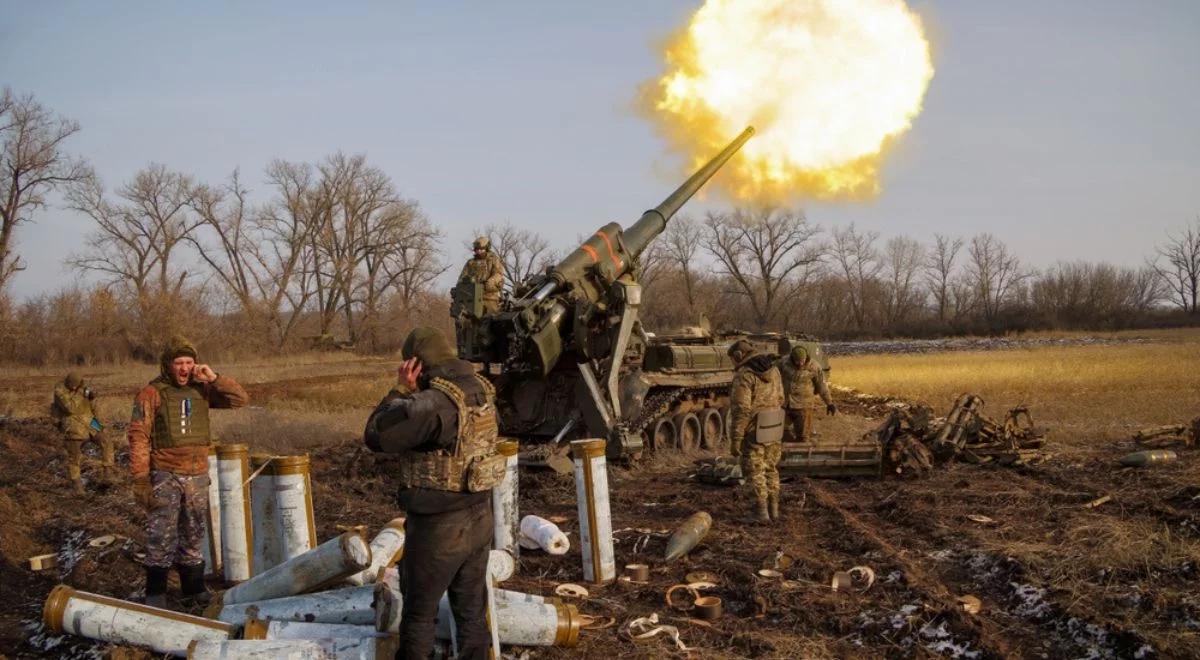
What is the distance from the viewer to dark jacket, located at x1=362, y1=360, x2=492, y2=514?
4891 millimetres

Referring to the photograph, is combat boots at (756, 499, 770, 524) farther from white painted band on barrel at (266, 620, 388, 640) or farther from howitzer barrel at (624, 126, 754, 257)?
howitzer barrel at (624, 126, 754, 257)

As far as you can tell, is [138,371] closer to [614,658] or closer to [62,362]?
[62,362]

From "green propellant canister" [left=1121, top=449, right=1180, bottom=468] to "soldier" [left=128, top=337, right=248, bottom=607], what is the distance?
10014 millimetres

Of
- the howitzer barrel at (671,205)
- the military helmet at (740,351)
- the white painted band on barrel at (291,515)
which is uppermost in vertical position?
the howitzer barrel at (671,205)

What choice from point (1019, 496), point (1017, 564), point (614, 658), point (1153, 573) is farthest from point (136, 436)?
point (1019, 496)

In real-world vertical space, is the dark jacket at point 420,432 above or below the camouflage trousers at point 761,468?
above

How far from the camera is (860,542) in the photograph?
27.1 feet

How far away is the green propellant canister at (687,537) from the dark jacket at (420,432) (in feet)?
10.3

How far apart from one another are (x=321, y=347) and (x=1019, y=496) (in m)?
44.8

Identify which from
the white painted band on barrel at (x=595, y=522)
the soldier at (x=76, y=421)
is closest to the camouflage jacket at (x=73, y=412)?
the soldier at (x=76, y=421)

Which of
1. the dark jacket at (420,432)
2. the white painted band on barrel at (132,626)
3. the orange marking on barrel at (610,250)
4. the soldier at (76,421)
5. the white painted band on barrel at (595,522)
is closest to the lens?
the dark jacket at (420,432)

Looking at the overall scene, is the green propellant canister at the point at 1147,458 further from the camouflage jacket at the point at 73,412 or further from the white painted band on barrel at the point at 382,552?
the camouflage jacket at the point at 73,412

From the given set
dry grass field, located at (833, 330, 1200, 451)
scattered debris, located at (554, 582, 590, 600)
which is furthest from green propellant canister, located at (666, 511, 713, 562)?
dry grass field, located at (833, 330, 1200, 451)

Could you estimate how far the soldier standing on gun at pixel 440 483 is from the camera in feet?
16.2
